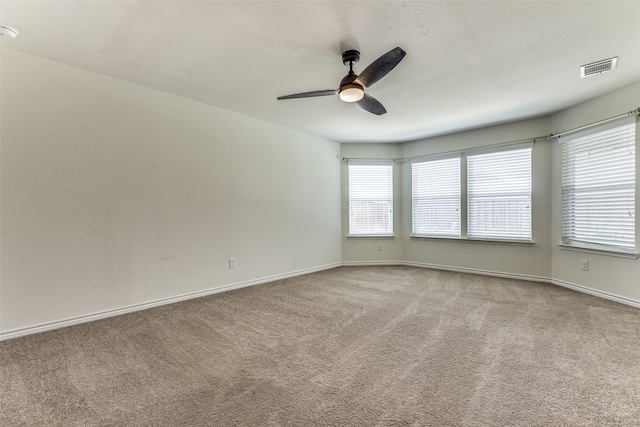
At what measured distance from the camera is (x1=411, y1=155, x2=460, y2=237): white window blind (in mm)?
5070

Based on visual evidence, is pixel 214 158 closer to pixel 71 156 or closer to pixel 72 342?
pixel 71 156

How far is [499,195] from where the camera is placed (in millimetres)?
4590

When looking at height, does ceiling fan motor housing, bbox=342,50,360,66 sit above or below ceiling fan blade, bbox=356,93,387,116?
above

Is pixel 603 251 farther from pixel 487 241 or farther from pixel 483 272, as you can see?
pixel 483 272

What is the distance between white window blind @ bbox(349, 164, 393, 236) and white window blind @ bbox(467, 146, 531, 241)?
1440 millimetres

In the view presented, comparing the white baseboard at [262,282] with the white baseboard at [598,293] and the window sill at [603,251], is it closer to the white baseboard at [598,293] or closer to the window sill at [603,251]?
the white baseboard at [598,293]

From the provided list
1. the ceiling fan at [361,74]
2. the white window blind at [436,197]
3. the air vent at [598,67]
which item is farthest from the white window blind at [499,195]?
the ceiling fan at [361,74]

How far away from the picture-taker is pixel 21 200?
2.46m

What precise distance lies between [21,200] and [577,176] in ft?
20.2

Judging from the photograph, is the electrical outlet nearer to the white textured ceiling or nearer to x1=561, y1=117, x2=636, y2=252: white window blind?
x1=561, y1=117, x2=636, y2=252: white window blind

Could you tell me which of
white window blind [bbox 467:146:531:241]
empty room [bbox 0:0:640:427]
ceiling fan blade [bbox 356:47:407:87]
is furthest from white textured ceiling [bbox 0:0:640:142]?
white window blind [bbox 467:146:531:241]

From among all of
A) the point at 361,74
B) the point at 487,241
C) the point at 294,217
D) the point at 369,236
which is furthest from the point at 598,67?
the point at 294,217

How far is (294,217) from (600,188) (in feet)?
13.4

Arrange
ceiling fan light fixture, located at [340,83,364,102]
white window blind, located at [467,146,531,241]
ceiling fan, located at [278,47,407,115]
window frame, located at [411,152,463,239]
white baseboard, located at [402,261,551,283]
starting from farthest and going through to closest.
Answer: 1. window frame, located at [411,152,463,239]
2. white window blind, located at [467,146,531,241]
3. white baseboard, located at [402,261,551,283]
4. ceiling fan light fixture, located at [340,83,364,102]
5. ceiling fan, located at [278,47,407,115]
